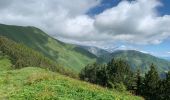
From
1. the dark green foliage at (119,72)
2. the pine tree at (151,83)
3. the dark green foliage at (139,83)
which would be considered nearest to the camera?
the pine tree at (151,83)

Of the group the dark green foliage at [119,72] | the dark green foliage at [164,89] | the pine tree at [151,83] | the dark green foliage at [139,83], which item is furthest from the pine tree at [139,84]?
the dark green foliage at [119,72]

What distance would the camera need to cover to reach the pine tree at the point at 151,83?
396ft

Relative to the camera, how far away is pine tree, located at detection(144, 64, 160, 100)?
396 ft

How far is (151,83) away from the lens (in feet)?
396

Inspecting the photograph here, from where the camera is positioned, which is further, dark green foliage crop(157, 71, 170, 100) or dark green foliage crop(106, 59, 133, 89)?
dark green foliage crop(106, 59, 133, 89)

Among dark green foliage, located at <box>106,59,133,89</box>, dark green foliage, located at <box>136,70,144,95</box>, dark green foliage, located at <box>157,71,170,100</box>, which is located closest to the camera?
dark green foliage, located at <box>157,71,170,100</box>

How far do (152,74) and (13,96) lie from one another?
9984 centimetres

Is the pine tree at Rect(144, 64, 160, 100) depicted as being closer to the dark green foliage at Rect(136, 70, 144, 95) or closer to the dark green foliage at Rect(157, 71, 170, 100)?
the dark green foliage at Rect(136, 70, 144, 95)

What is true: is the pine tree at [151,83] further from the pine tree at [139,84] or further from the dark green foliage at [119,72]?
the dark green foliage at [119,72]

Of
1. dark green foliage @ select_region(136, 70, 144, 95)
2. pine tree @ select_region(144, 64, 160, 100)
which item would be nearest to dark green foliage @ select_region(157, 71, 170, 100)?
pine tree @ select_region(144, 64, 160, 100)

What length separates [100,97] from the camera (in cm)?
2764

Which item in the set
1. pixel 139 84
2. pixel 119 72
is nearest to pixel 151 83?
pixel 139 84

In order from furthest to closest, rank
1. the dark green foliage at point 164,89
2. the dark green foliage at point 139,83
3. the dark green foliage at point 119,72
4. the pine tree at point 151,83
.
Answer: the dark green foliage at point 119,72 → the dark green foliage at point 139,83 → the pine tree at point 151,83 → the dark green foliage at point 164,89

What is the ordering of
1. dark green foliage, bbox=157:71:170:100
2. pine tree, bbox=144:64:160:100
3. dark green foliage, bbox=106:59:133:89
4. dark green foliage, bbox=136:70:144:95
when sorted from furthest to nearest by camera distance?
dark green foliage, bbox=106:59:133:89, dark green foliage, bbox=136:70:144:95, pine tree, bbox=144:64:160:100, dark green foliage, bbox=157:71:170:100
